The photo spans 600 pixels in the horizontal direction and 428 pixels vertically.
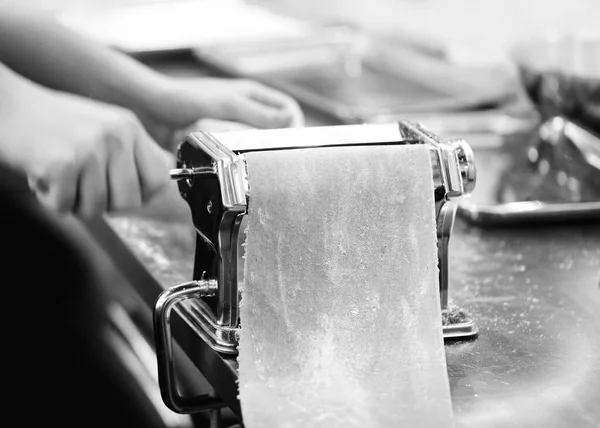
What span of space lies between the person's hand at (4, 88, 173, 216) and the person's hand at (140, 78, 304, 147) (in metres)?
0.07

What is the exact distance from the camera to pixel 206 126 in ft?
6.30

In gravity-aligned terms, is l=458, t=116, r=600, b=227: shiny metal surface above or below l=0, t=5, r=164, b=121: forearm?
below

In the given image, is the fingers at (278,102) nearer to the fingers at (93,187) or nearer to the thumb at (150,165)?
the thumb at (150,165)

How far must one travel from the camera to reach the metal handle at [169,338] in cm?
115

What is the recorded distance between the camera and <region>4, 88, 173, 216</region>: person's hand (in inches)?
71.5

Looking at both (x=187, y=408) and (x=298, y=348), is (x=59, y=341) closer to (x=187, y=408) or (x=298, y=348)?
(x=187, y=408)

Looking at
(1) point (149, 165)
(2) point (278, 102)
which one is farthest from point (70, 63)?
(2) point (278, 102)

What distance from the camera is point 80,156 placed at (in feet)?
5.95

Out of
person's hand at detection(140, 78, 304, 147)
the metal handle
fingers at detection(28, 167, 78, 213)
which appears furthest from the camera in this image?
person's hand at detection(140, 78, 304, 147)

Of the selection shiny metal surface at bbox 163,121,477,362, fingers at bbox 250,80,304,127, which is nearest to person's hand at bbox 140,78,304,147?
fingers at bbox 250,80,304,127

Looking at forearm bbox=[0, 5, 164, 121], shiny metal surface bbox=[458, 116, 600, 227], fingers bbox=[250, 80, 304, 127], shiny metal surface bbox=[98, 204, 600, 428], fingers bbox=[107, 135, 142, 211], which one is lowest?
shiny metal surface bbox=[98, 204, 600, 428]

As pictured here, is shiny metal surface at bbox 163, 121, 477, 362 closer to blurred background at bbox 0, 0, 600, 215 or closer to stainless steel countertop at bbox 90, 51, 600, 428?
stainless steel countertop at bbox 90, 51, 600, 428

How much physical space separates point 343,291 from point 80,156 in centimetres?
91

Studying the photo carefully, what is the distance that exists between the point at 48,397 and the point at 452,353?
123 centimetres
